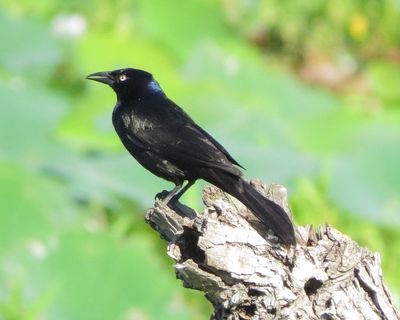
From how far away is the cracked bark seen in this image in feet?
12.9

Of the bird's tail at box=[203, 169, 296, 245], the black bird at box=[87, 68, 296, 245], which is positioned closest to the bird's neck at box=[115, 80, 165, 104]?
the black bird at box=[87, 68, 296, 245]

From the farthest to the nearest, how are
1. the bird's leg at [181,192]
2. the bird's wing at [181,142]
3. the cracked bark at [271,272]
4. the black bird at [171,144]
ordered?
the bird's leg at [181,192]
the bird's wing at [181,142]
the black bird at [171,144]
the cracked bark at [271,272]

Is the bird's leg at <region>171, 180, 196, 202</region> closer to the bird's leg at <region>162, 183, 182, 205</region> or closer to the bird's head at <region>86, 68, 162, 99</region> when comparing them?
the bird's leg at <region>162, 183, 182, 205</region>

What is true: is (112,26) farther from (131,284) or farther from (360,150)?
(131,284)

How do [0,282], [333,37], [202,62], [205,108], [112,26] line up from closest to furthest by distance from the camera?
1. [0,282]
2. [205,108]
3. [202,62]
4. [112,26]
5. [333,37]

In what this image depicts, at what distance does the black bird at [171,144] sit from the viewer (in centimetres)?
432

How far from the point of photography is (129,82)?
16.9 ft

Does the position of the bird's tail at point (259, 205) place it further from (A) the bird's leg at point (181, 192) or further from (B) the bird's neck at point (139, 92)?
(B) the bird's neck at point (139, 92)

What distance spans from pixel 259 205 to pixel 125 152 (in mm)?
3738

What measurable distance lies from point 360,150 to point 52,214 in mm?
1963

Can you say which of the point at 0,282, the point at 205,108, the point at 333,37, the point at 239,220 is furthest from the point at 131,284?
the point at 333,37

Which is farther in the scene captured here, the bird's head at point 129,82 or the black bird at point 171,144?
the bird's head at point 129,82

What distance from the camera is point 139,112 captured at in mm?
4883

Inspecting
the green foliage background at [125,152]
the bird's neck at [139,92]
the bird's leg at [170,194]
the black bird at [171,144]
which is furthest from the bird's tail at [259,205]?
the green foliage background at [125,152]
